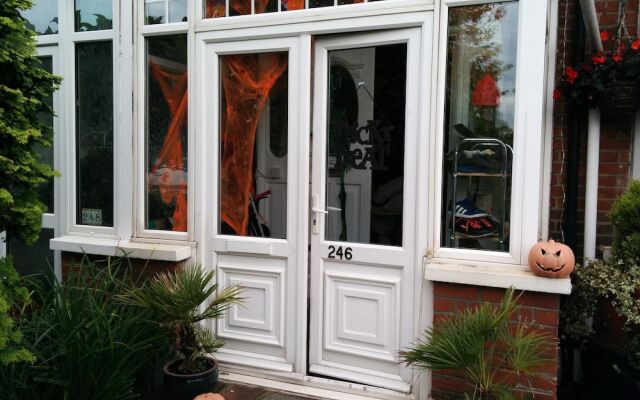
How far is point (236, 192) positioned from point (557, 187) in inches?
85.6

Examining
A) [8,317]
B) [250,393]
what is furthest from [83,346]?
[250,393]

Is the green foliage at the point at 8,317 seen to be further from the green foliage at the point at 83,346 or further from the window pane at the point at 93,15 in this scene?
the window pane at the point at 93,15

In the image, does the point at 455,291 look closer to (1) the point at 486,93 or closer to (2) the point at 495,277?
(2) the point at 495,277

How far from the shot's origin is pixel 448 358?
2.73m

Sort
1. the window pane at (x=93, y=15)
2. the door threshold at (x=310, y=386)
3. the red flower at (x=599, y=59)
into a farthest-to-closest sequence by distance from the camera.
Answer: the window pane at (x=93, y=15), the door threshold at (x=310, y=386), the red flower at (x=599, y=59)

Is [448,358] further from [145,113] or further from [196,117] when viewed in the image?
[145,113]

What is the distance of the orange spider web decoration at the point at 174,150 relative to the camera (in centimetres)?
391

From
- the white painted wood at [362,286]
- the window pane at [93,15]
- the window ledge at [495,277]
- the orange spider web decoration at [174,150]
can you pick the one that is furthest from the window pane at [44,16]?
the window ledge at [495,277]

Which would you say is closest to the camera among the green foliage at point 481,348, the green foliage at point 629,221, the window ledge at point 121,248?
the green foliage at point 481,348

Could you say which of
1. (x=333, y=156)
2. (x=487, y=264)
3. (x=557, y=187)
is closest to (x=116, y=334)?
(x=333, y=156)

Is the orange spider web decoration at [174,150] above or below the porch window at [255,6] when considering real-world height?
below

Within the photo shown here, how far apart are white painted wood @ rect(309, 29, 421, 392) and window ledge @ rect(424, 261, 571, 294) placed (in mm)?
220

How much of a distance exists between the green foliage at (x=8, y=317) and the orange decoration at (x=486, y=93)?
8.73 ft

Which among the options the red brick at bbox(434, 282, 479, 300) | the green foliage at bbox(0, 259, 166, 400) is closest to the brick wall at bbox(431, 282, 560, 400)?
the red brick at bbox(434, 282, 479, 300)
